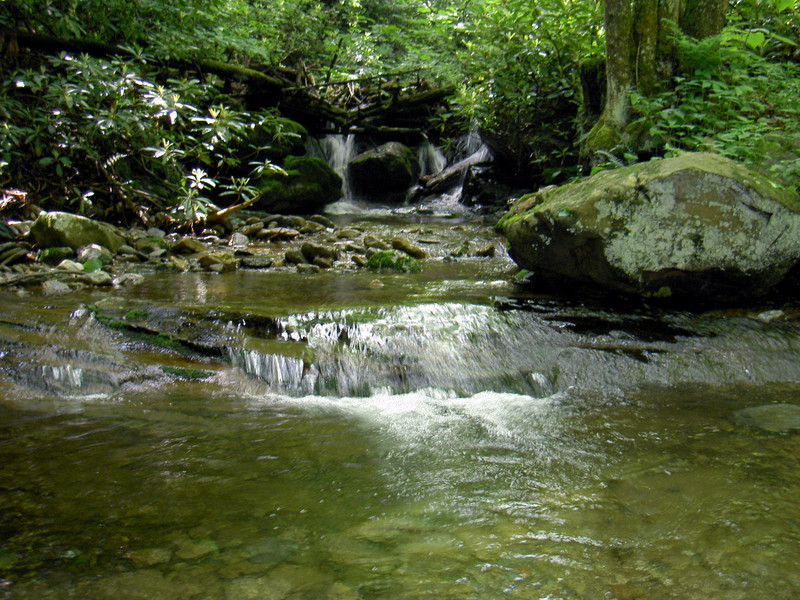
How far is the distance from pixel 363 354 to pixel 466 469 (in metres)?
1.42

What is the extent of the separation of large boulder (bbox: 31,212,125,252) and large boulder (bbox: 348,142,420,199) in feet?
24.3

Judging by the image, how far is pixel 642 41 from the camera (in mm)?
5871

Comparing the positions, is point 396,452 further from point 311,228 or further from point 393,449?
point 311,228

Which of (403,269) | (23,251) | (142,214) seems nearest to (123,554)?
(403,269)

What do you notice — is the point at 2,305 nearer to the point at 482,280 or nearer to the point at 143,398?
the point at 143,398

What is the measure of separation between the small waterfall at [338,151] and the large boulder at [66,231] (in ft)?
24.0

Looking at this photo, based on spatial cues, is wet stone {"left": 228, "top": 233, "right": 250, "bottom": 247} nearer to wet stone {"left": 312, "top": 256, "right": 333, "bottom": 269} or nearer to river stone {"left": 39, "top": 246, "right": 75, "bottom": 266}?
wet stone {"left": 312, "top": 256, "right": 333, "bottom": 269}

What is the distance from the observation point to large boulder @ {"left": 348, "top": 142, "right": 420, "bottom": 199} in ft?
42.1

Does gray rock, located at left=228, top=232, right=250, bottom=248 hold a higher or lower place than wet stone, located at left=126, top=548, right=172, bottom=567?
higher

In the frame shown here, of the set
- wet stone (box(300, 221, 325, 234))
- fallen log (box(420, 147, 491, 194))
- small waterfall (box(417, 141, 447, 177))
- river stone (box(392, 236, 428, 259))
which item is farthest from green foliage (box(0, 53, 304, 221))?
small waterfall (box(417, 141, 447, 177))

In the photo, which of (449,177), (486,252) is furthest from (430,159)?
(486,252)

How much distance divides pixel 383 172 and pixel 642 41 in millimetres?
7712

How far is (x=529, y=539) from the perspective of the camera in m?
1.67

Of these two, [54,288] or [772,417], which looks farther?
[54,288]
